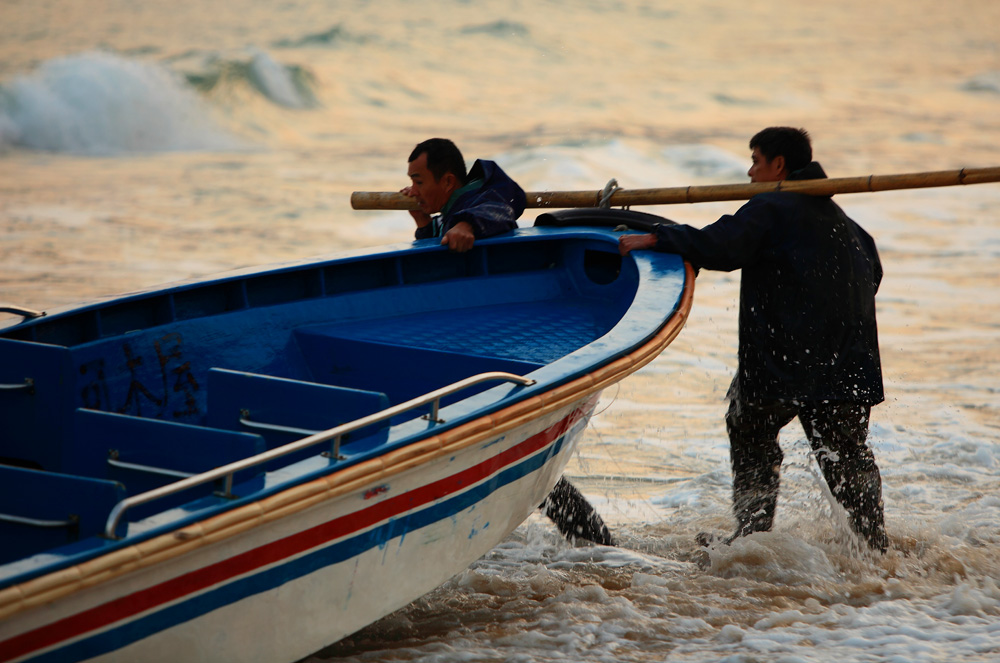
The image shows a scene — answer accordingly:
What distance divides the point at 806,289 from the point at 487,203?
55.5 inches

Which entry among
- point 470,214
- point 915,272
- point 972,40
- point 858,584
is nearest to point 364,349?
point 470,214

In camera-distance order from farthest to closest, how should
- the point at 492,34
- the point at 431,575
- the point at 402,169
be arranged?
the point at 492,34 < the point at 402,169 < the point at 431,575

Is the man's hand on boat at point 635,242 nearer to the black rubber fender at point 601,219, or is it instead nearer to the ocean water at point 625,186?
the black rubber fender at point 601,219

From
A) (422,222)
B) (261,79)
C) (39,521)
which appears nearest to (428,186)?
(422,222)

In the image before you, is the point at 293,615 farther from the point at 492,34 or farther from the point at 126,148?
the point at 492,34

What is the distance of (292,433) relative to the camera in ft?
9.35

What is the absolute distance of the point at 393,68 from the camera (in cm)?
2491

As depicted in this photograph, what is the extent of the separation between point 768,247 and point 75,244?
9.51 metres

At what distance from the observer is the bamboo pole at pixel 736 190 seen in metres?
3.70

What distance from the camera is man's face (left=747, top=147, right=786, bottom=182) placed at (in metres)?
3.83

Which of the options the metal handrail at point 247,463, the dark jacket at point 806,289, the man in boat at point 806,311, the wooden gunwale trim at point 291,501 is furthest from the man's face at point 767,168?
the metal handrail at point 247,463

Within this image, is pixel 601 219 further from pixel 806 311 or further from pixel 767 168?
pixel 806 311

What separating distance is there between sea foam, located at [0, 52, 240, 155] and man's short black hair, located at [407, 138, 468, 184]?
16211 mm

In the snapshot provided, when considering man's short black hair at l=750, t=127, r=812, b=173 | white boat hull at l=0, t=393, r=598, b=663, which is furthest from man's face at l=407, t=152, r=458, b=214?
white boat hull at l=0, t=393, r=598, b=663
